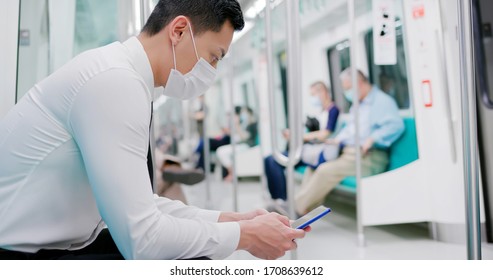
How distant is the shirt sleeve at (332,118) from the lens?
171 inches

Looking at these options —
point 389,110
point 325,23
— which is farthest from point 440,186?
point 325,23

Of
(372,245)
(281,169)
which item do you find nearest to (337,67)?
(281,169)

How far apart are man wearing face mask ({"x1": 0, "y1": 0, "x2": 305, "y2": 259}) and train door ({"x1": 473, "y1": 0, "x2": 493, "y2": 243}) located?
7.18ft

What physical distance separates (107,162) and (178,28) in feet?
1.47

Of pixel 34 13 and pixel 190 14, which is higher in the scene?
pixel 34 13

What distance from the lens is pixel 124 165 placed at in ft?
2.77

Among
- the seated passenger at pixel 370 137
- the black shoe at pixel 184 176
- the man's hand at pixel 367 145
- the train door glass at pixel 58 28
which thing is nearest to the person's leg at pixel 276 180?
the seated passenger at pixel 370 137

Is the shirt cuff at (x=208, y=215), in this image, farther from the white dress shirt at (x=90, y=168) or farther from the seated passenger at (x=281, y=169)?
the seated passenger at (x=281, y=169)

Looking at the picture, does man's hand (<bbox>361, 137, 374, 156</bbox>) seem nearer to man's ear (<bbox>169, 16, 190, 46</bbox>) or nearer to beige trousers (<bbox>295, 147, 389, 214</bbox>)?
beige trousers (<bbox>295, 147, 389, 214</bbox>)

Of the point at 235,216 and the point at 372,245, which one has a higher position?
the point at 235,216

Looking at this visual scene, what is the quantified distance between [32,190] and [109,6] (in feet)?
3.60

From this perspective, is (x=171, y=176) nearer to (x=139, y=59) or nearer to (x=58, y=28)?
(x=58, y=28)
